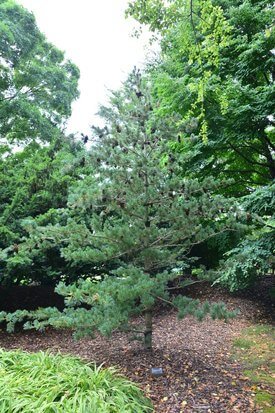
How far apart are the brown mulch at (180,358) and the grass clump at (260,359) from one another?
3.4 inches

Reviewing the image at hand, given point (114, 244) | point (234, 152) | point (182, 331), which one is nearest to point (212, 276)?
point (114, 244)

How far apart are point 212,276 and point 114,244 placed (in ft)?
3.50

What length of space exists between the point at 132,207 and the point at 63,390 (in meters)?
1.66

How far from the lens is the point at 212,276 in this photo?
129 inches

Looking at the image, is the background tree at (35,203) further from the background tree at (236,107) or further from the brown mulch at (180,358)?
the background tree at (236,107)

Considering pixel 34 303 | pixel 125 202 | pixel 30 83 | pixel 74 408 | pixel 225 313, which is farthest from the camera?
pixel 30 83

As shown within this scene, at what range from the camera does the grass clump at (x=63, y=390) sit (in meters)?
2.24

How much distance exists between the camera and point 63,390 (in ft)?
8.08

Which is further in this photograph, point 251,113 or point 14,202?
point 251,113

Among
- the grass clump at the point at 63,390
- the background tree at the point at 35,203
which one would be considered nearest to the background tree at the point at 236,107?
the background tree at the point at 35,203

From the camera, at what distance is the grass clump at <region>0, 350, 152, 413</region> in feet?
7.36

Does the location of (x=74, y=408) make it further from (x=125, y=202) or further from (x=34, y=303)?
(x=34, y=303)

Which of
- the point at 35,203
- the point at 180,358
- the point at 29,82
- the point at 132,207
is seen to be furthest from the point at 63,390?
the point at 29,82

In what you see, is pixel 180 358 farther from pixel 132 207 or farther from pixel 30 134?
pixel 30 134
